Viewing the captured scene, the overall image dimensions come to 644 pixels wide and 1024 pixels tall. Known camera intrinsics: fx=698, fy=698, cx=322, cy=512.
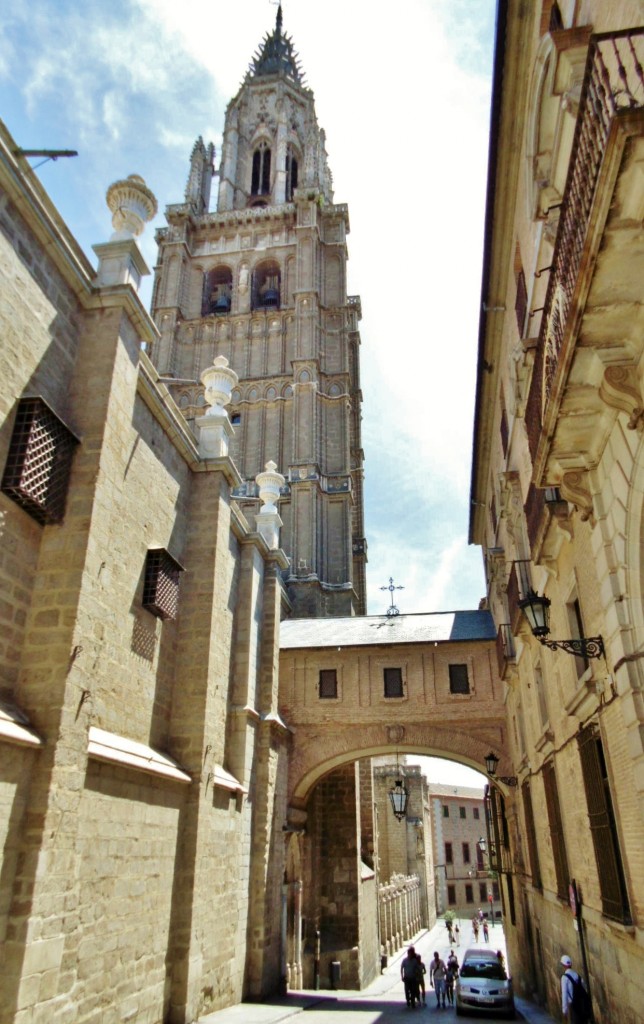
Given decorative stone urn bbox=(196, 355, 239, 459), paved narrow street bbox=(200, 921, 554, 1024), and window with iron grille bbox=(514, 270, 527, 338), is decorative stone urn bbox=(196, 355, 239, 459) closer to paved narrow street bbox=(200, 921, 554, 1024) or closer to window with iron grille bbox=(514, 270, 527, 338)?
window with iron grille bbox=(514, 270, 527, 338)

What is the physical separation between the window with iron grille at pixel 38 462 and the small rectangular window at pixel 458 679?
13.7 metres

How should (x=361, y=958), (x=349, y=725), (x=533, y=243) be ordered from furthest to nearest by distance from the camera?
(x=361, y=958) < (x=349, y=725) < (x=533, y=243)

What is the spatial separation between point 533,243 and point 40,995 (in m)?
10.8

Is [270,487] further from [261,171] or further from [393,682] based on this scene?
[261,171]

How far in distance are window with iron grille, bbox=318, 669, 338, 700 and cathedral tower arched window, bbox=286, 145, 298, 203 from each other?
3864 cm

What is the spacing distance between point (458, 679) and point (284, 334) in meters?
24.4

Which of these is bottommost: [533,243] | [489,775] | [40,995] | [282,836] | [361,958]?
[361,958]

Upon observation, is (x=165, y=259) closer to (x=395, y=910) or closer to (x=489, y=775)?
(x=489, y=775)

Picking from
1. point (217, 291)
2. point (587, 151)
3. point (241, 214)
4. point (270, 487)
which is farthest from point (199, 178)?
point (587, 151)

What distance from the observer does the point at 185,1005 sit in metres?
10.1

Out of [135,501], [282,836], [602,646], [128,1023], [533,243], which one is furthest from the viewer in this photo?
[282,836]

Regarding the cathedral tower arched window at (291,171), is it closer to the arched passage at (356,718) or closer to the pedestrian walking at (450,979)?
the arched passage at (356,718)

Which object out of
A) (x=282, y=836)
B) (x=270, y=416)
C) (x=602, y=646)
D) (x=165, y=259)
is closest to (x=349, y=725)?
(x=282, y=836)

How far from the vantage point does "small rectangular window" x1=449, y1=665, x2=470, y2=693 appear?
19.3m
